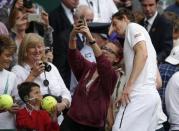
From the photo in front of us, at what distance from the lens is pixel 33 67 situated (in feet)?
27.0

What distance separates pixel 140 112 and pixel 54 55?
283 centimetres

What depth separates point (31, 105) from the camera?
773 centimetres

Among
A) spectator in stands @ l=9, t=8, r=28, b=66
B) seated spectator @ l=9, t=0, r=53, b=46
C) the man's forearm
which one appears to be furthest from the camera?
seated spectator @ l=9, t=0, r=53, b=46

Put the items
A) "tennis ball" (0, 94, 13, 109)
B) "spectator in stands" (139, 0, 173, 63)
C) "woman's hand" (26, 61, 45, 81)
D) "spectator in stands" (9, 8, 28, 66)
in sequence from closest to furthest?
"tennis ball" (0, 94, 13, 109) → "woman's hand" (26, 61, 45, 81) → "spectator in stands" (9, 8, 28, 66) → "spectator in stands" (139, 0, 173, 63)

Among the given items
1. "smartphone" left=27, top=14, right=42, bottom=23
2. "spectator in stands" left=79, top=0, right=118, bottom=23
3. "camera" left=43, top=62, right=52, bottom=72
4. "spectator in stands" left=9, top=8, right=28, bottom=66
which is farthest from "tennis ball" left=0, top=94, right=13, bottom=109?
"spectator in stands" left=79, top=0, right=118, bottom=23

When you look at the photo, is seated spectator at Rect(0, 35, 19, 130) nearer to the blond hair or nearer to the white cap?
the blond hair

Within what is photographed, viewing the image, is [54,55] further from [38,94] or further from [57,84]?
[38,94]

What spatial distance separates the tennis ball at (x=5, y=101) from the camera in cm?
754

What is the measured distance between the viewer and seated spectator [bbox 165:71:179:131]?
8.23 metres

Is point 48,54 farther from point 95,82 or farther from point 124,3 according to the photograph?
point 124,3

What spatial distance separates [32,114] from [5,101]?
32cm

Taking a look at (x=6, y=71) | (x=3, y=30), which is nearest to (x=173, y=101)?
(x=6, y=71)

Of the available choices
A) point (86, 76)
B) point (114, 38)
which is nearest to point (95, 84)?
point (86, 76)

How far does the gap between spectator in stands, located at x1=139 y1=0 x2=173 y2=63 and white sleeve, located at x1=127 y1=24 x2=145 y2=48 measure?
245 cm
